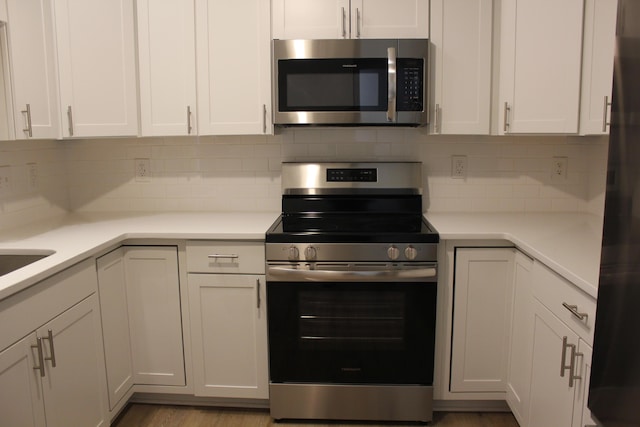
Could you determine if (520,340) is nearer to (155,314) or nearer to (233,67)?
(155,314)

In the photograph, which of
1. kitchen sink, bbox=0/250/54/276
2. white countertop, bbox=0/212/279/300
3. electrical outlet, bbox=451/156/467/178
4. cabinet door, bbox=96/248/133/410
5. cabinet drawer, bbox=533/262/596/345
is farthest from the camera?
electrical outlet, bbox=451/156/467/178

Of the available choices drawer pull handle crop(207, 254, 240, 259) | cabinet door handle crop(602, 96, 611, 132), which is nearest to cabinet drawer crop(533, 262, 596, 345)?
cabinet door handle crop(602, 96, 611, 132)

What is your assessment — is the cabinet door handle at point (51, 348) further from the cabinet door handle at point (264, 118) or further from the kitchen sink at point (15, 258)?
the cabinet door handle at point (264, 118)

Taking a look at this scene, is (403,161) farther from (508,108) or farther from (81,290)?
(81,290)

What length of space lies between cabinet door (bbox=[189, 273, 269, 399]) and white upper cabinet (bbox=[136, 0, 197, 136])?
2.59 feet

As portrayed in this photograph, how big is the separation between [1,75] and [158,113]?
68 cm

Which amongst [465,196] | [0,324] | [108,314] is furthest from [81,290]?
[465,196]

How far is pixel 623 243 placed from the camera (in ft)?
3.49

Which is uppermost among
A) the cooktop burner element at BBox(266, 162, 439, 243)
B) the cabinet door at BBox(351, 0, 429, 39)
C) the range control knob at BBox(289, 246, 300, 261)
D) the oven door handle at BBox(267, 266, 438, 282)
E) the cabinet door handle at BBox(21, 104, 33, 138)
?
the cabinet door at BBox(351, 0, 429, 39)

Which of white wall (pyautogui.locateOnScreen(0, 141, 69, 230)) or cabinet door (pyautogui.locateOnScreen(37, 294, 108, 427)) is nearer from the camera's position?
cabinet door (pyautogui.locateOnScreen(37, 294, 108, 427))

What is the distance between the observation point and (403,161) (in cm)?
264

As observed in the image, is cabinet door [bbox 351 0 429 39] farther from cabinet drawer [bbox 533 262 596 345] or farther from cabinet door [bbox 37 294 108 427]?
cabinet door [bbox 37 294 108 427]

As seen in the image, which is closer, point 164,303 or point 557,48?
point 557,48

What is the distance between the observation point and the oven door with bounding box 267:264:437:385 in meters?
2.13
